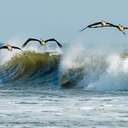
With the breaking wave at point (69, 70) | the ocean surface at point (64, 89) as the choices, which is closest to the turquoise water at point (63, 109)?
the ocean surface at point (64, 89)

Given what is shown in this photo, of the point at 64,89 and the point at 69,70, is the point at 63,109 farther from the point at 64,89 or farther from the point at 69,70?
the point at 69,70

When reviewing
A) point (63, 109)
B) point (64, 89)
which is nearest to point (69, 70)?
point (64, 89)

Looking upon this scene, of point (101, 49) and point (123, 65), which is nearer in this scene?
point (123, 65)

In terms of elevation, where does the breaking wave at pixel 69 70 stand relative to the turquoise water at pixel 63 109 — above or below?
above

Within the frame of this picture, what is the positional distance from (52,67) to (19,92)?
15344mm

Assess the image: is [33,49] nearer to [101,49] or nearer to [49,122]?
[101,49]

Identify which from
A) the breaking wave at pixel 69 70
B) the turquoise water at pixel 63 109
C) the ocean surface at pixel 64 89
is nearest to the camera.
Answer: the turquoise water at pixel 63 109

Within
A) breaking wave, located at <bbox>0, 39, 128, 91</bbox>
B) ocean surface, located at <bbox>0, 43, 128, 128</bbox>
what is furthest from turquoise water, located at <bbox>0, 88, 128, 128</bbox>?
breaking wave, located at <bbox>0, 39, 128, 91</bbox>

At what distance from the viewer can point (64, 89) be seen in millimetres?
41875

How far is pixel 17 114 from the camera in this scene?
26812mm

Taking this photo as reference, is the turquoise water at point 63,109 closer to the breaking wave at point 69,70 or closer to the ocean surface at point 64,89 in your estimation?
the ocean surface at point 64,89

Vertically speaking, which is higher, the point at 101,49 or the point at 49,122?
the point at 101,49

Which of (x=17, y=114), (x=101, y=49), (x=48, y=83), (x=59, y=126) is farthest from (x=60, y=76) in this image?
(x=59, y=126)

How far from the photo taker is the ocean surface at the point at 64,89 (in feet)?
83.2
